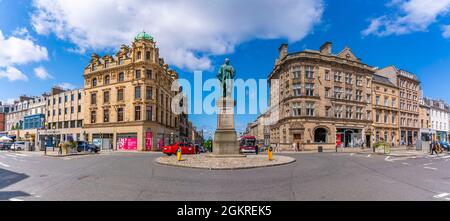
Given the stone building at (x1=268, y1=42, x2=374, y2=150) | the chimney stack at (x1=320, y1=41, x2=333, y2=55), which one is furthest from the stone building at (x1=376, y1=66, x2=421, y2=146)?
the chimney stack at (x1=320, y1=41, x2=333, y2=55)

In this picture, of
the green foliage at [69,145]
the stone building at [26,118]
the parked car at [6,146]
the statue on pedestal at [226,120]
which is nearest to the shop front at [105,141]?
the green foliage at [69,145]

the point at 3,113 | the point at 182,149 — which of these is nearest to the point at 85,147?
the point at 182,149

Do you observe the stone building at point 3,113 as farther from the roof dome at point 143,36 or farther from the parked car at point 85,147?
the parked car at point 85,147

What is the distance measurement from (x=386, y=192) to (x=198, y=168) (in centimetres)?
880

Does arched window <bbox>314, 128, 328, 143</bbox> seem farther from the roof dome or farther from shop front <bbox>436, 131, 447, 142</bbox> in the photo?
shop front <bbox>436, 131, 447, 142</bbox>

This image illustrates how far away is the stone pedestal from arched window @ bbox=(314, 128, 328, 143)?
3082 cm

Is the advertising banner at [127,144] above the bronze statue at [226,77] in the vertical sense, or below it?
below

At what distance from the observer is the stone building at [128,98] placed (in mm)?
41688

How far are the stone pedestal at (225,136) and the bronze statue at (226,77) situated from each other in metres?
1.53

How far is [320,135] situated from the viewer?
1753 inches

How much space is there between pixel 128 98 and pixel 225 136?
101ft

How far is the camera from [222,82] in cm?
1964

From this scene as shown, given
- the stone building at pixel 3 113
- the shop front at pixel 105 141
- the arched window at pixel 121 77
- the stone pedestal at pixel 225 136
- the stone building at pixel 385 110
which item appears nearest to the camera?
the stone pedestal at pixel 225 136

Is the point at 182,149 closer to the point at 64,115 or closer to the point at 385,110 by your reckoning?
the point at 64,115
